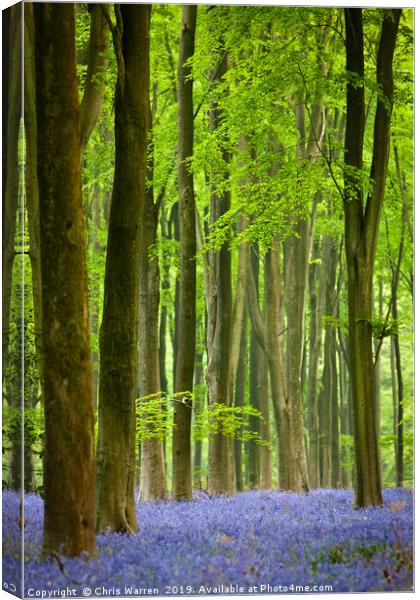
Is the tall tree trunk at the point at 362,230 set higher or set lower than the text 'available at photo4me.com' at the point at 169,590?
higher

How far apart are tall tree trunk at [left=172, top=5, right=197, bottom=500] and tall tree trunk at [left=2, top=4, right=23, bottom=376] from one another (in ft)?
13.1

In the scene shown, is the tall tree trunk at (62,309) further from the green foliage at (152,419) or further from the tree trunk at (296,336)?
the tree trunk at (296,336)

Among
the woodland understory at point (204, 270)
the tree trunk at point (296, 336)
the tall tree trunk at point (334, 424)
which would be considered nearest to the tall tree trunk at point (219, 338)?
the woodland understory at point (204, 270)

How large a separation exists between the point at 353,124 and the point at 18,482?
5406mm

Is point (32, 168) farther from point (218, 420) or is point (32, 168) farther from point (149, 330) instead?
point (218, 420)

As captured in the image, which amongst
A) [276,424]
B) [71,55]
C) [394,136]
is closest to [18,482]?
[71,55]

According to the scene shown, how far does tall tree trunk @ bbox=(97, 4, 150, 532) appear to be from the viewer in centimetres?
731

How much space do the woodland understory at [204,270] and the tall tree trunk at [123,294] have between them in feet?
0.07

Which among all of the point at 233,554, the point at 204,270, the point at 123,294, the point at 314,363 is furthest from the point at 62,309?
the point at 314,363

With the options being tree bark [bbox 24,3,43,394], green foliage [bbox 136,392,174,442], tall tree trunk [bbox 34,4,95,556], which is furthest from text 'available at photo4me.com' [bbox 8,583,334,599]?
green foliage [bbox 136,392,174,442]

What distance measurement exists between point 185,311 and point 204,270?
1854mm

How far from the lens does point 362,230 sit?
9109 mm

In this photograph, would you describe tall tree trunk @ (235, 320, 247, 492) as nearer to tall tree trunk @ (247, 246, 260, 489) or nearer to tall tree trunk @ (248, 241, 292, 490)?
tall tree trunk @ (247, 246, 260, 489)

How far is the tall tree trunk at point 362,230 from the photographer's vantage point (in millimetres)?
8602
